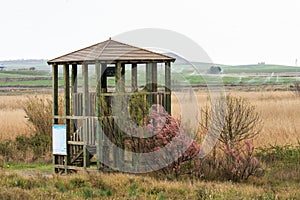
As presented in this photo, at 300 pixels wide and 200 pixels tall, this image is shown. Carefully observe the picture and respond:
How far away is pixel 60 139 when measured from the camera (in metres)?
14.9

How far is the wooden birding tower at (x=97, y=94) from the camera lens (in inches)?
543

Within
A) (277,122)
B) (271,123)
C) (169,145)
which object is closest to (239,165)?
(169,145)

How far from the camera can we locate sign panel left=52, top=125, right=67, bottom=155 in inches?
580

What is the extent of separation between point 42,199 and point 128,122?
3.86 meters

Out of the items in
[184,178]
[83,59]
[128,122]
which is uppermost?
[83,59]

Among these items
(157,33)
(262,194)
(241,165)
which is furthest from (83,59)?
(262,194)

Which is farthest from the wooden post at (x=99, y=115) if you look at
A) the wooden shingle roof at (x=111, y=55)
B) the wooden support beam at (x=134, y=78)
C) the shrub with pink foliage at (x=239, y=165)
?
the shrub with pink foliage at (x=239, y=165)

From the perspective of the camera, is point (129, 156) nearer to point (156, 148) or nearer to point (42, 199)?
point (156, 148)

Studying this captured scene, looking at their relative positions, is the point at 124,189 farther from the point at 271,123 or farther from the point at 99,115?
the point at 271,123

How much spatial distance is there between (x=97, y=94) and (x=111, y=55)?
934 millimetres

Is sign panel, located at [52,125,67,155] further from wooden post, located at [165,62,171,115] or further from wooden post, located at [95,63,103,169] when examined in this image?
wooden post, located at [165,62,171,115]

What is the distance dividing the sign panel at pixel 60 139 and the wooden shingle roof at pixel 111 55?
62.9 inches

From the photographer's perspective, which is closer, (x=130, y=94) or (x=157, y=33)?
(x=130, y=94)

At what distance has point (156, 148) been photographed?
13133 millimetres
